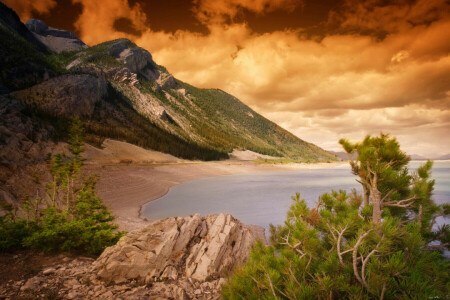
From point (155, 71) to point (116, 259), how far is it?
190 meters

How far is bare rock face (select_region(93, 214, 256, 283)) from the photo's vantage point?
18.0 feet

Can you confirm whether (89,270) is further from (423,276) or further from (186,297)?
(423,276)

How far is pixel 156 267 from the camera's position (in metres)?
5.68

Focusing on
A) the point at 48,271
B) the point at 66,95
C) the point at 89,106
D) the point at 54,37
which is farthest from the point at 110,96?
the point at 54,37

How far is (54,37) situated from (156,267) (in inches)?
9520

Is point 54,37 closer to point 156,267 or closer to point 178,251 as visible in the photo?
point 178,251

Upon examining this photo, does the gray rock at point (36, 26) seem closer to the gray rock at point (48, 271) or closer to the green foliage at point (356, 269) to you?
the gray rock at point (48, 271)

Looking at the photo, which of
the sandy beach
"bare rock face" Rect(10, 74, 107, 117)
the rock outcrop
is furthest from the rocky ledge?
the rock outcrop

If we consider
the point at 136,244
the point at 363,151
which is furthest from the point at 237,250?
the point at 363,151

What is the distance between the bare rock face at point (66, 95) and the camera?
66.1 meters

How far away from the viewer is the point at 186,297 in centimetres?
495

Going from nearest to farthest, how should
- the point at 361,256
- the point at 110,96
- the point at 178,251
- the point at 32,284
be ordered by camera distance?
1. the point at 361,256
2. the point at 32,284
3. the point at 178,251
4. the point at 110,96

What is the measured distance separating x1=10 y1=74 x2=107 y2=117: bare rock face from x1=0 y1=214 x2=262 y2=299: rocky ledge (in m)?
75.8

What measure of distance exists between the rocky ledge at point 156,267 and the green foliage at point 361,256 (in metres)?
1.56
